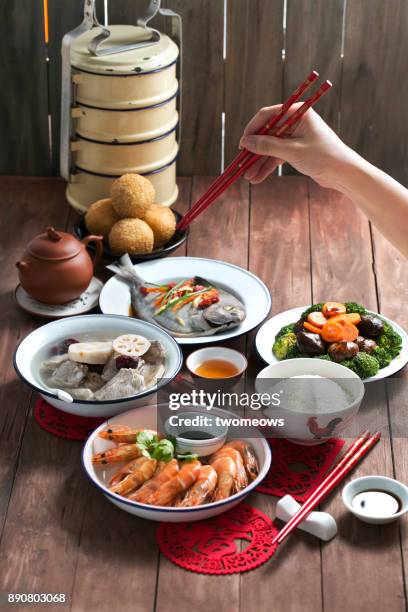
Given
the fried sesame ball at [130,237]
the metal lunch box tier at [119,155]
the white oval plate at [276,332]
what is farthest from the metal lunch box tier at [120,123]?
the white oval plate at [276,332]

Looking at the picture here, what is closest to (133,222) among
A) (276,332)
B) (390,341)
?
(276,332)

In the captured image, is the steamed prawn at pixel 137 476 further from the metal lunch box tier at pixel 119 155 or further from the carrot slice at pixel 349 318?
the metal lunch box tier at pixel 119 155

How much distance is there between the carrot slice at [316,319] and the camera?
1.99 m

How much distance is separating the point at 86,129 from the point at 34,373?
94 centimetres

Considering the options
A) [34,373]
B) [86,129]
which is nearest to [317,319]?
[34,373]

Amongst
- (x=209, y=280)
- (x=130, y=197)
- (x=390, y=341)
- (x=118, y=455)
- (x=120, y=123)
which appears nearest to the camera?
(x=118, y=455)

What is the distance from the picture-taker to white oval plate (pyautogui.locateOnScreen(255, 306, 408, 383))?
192cm

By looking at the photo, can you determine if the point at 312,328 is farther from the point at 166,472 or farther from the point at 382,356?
the point at 166,472

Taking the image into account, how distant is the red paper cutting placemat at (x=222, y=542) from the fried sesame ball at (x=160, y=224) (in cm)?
103

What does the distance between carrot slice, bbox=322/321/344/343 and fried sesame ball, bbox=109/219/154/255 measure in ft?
2.10

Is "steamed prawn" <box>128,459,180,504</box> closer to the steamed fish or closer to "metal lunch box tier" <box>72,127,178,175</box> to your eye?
the steamed fish

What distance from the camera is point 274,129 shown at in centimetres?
197

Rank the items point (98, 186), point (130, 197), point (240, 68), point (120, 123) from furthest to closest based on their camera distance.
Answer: point (240, 68) → point (98, 186) → point (120, 123) → point (130, 197)

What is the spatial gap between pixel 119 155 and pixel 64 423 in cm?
100
